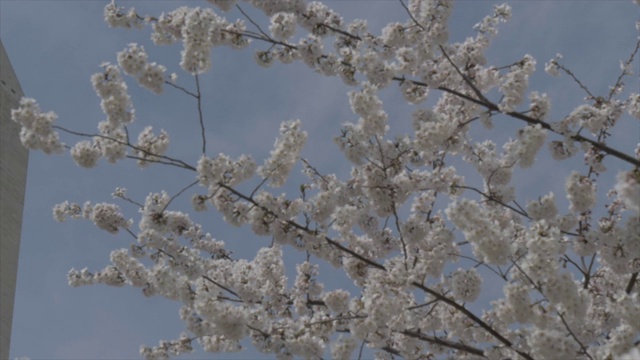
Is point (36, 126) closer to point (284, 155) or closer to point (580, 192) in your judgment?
point (284, 155)

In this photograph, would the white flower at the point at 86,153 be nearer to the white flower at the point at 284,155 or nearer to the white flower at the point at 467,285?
the white flower at the point at 284,155

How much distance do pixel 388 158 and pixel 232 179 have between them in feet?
5.97

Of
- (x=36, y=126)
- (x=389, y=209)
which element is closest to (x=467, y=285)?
(x=389, y=209)

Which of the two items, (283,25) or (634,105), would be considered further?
(634,105)

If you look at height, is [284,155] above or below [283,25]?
below

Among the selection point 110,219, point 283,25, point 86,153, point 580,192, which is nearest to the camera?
point 580,192

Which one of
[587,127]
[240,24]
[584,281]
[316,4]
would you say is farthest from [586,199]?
[240,24]

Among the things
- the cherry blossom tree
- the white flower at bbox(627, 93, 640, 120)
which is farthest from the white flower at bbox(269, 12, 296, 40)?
the white flower at bbox(627, 93, 640, 120)

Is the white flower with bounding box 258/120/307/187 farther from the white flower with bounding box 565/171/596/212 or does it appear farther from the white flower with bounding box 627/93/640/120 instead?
the white flower with bounding box 627/93/640/120

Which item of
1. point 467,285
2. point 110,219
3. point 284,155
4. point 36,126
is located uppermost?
point 110,219

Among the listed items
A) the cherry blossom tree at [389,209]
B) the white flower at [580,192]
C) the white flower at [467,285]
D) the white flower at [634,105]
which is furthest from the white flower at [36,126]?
the white flower at [634,105]

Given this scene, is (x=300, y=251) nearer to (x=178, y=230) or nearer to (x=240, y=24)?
(x=178, y=230)

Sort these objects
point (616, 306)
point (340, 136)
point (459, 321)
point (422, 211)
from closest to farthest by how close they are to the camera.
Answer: point (616, 306) < point (340, 136) < point (459, 321) < point (422, 211)

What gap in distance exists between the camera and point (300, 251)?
855cm
